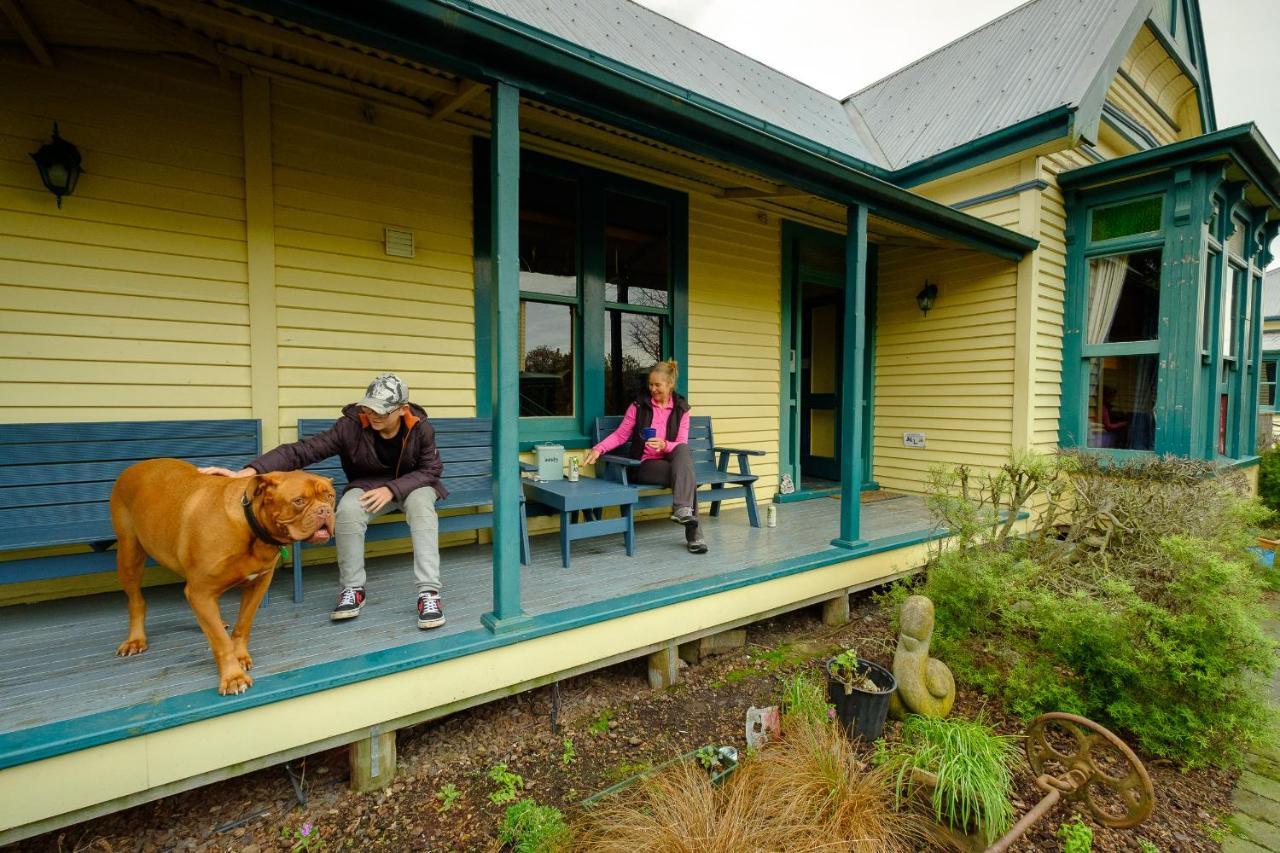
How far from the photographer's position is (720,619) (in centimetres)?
295

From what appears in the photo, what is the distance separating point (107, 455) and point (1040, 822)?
408 cm

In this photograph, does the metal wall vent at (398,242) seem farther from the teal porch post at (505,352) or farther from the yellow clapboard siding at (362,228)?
the teal porch post at (505,352)

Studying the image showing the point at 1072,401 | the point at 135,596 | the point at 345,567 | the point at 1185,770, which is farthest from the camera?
the point at 1072,401

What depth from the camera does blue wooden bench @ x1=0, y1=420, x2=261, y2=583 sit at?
2.23 m

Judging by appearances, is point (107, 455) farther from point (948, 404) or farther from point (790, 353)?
point (948, 404)

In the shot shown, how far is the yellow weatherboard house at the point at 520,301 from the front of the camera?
214 centimetres

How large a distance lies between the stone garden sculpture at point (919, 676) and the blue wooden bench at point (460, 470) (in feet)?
6.48

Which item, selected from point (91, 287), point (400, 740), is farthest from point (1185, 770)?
point (91, 287)

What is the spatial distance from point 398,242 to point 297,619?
216 cm

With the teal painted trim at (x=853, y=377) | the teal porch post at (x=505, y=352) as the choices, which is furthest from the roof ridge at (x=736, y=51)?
the teal porch post at (x=505, y=352)

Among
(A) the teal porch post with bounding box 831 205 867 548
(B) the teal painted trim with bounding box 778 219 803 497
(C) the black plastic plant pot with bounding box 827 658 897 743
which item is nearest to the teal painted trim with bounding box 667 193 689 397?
(B) the teal painted trim with bounding box 778 219 803 497

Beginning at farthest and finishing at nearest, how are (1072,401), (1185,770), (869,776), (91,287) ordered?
(1072,401) < (91,287) < (1185,770) < (869,776)

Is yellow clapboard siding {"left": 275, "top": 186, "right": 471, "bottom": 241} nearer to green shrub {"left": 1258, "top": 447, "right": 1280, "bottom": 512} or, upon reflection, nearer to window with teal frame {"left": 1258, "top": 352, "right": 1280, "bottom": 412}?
green shrub {"left": 1258, "top": 447, "right": 1280, "bottom": 512}

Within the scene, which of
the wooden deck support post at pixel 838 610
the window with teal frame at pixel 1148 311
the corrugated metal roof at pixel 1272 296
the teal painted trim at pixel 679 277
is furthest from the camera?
the corrugated metal roof at pixel 1272 296
